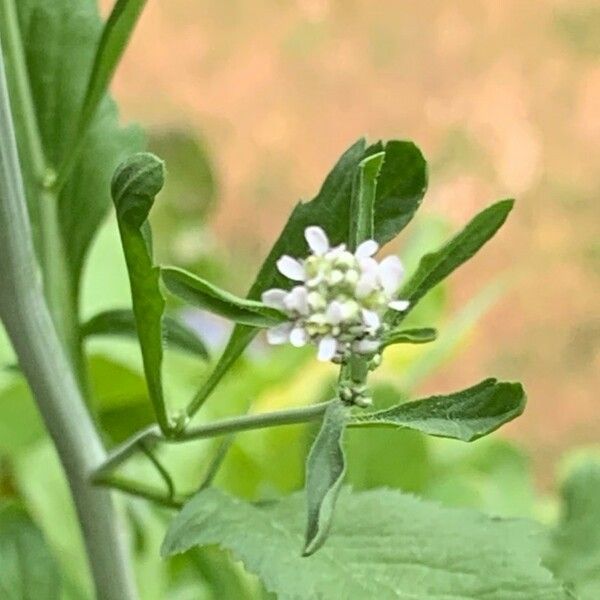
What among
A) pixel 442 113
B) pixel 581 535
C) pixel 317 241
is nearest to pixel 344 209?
pixel 317 241

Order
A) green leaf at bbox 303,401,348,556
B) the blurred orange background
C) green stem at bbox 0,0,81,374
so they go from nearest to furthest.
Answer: green leaf at bbox 303,401,348,556, green stem at bbox 0,0,81,374, the blurred orange background

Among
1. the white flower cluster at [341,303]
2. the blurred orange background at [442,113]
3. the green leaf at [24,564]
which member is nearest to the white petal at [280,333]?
the white flower cluster at [341,303]

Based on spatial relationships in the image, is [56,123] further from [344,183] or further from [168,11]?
[168,11]

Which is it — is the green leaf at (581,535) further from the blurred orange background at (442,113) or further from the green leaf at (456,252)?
the blurred orange background at (442,113)

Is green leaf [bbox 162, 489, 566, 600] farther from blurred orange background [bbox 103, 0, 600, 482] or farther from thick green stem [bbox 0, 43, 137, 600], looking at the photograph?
blurred orange background [bbox 103, 0, 600, 482]

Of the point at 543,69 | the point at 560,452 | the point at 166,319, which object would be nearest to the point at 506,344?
the point at 560,452

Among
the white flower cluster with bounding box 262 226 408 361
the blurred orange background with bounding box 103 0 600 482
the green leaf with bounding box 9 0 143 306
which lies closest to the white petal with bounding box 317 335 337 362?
the white flower cluster with bounding box 262 226 408 361

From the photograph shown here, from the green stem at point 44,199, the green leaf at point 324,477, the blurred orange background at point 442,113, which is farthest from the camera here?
the blurred orange background at point 442,113
